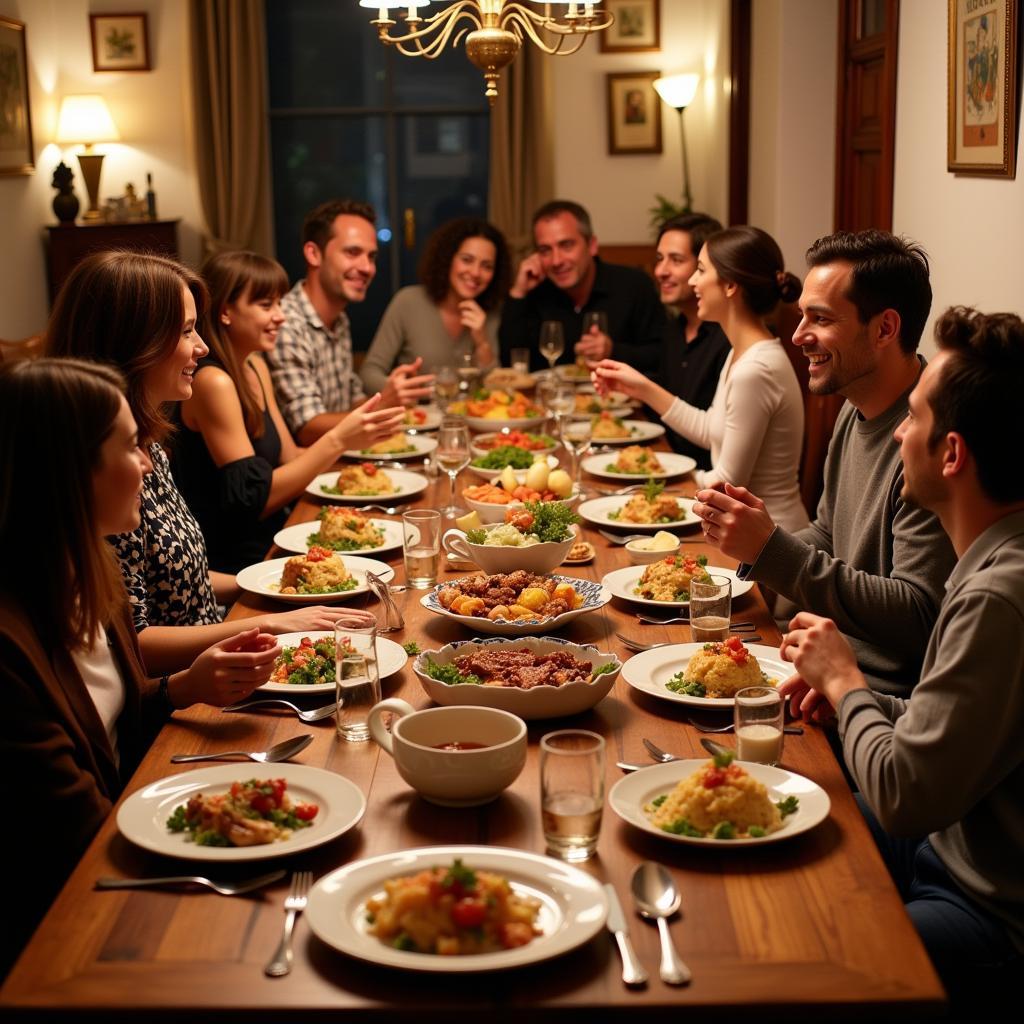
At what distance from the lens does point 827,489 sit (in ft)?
8.37

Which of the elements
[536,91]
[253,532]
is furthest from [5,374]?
[536,91]

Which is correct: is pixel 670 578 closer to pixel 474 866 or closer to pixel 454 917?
pixel 474 866

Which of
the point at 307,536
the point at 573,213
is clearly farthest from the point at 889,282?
the point at 573,213

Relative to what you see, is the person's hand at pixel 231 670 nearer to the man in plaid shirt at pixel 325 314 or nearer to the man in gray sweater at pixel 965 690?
the man in gray sweater at pixel 965 690

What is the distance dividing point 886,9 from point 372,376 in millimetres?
2251

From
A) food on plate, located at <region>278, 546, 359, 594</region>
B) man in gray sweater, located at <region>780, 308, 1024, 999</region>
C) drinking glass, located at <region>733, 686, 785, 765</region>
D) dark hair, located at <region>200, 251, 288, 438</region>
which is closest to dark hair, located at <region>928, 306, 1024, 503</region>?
man in gray sweater, located at <region>780, 308, 1024, 999</region>

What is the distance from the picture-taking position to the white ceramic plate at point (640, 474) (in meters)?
3.34

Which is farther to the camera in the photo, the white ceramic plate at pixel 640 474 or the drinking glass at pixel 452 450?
the white ceramic plate at pixel 640 474

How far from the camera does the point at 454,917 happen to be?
3.91ft

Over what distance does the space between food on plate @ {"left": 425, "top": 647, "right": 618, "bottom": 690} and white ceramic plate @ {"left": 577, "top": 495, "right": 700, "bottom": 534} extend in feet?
2.99

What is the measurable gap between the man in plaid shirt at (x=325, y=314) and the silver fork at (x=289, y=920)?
2892 mm

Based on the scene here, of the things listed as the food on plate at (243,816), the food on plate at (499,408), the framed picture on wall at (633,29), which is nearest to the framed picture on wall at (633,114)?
the framed picture on wall at (633,29)

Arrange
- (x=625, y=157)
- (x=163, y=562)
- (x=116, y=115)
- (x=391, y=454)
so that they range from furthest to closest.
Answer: (x=625, y=157)
(x=116, y=115)
(x=391, y=454)
(x=163, y=562)

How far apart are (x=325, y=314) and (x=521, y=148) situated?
3.29 meters
